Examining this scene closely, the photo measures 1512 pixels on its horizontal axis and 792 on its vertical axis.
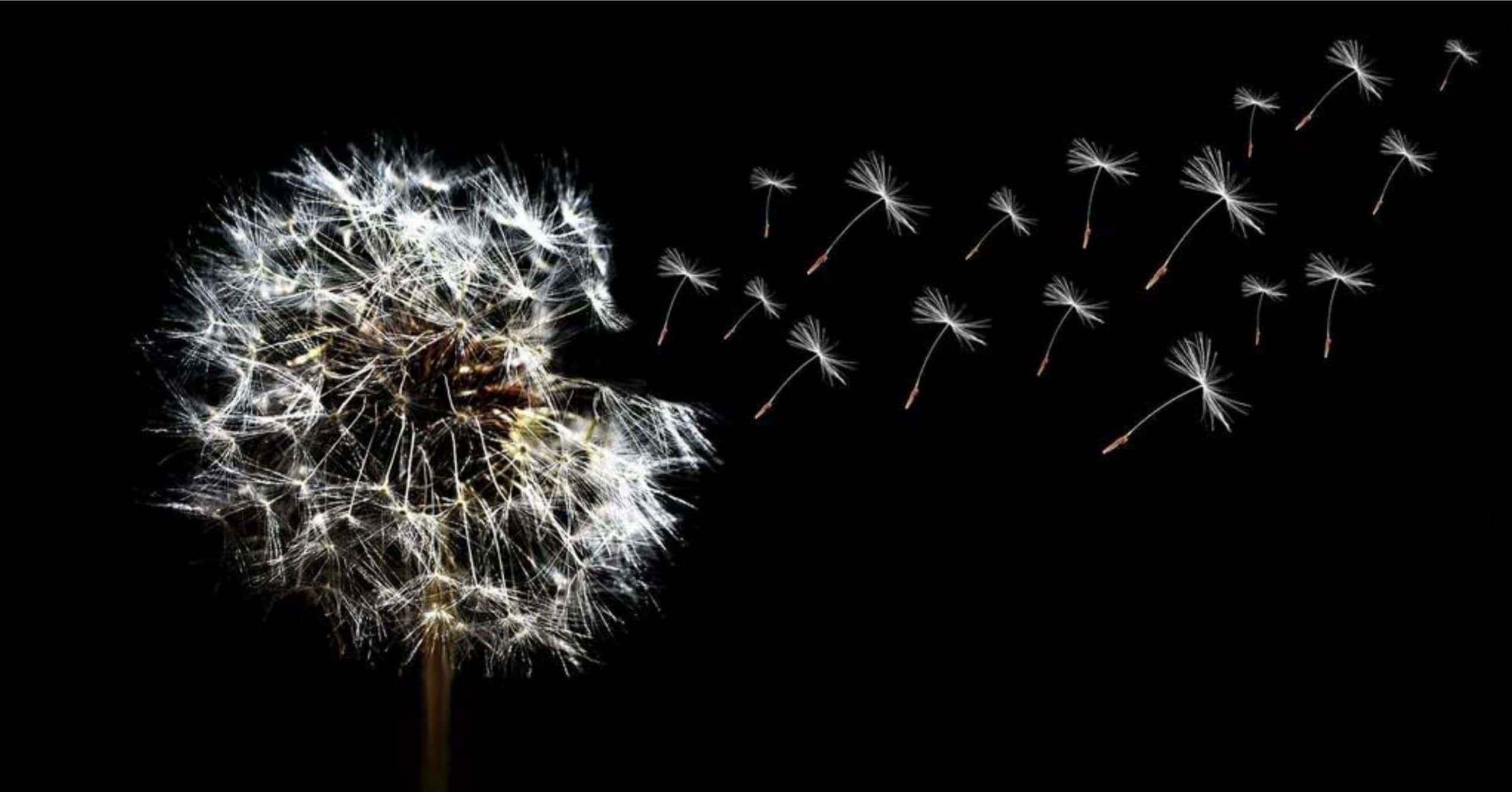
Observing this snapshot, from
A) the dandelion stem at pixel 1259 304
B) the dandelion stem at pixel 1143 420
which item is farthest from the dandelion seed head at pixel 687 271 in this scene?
the dandelion stem at pixel 1259 304

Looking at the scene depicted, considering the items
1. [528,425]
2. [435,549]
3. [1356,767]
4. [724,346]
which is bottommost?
[1356,767]

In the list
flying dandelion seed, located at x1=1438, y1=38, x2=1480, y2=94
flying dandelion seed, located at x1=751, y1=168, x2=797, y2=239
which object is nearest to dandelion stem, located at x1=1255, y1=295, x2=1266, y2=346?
flying dandelion seed, located at x1=1438, y1=38, x2=1480, y2=94

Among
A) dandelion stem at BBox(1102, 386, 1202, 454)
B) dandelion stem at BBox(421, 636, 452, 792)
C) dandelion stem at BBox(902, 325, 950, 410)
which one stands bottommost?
dandelion stem at BBox(421, 636, 452, 792)

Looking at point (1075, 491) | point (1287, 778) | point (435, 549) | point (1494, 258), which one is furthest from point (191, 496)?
point (1494, 258)

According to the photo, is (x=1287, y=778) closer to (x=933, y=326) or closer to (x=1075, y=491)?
(x=1075, y=491)

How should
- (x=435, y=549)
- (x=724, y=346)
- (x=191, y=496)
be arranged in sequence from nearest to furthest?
(x=435, y=549) → (x=191, y=496) → (x=724, y=346)

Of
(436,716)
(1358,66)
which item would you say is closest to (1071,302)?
(1358,66)

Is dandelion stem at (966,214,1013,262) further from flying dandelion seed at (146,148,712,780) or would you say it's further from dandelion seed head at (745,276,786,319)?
flying dandelion seed at (146,148,712,780)
